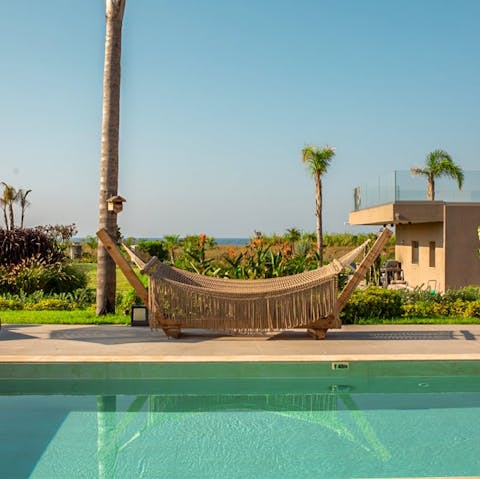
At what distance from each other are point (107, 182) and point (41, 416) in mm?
4608

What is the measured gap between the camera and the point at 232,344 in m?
7.13

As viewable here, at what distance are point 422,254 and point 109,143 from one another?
9933 millimetres

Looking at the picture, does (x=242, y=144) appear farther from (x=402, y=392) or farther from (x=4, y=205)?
(x=402, y=392)

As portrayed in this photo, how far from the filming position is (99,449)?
457 cm

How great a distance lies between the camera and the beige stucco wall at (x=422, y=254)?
15047mm

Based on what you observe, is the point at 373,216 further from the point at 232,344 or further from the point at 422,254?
the point at 232,344

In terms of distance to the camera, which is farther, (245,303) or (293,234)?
(293,234)

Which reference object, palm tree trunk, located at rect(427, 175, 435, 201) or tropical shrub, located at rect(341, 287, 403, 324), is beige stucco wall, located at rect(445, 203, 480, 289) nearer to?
palm tree trunk, located at rect(427, 175, 435, 201)

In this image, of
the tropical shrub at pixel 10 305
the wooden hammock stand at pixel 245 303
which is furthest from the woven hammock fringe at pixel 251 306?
the tropical shrub at pixel 10 305

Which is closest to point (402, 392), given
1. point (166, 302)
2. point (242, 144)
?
point (166, 302)

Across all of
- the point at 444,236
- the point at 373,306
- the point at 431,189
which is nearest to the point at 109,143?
the point at 373,306

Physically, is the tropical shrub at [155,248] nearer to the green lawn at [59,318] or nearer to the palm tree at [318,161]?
the palm tree at [318,161]

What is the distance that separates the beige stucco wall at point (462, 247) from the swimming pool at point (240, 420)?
8.61 meters

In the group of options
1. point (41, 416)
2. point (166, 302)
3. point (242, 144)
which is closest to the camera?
point (41, 416)
